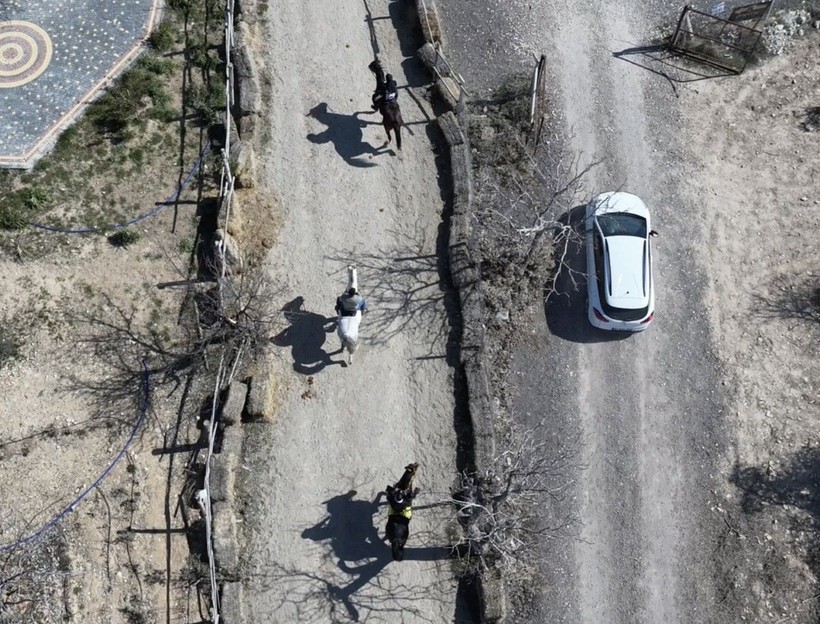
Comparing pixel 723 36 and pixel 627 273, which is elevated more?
pixel 723 36

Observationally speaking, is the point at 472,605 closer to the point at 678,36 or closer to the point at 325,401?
the point at 325,401

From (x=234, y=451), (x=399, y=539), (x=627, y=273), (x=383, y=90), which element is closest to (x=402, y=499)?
(x=399, y=539)

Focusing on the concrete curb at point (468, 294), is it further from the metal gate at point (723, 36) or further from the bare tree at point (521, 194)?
the metal gate at point (723, 36)

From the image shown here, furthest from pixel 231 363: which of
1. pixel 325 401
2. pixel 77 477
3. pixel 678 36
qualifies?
pixel 678 36

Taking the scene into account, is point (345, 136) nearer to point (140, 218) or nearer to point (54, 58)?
point (140, 218)

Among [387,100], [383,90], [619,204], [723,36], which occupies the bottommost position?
[619,204]

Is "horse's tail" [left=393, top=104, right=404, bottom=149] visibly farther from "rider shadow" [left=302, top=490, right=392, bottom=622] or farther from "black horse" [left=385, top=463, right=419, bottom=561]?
"rider shadow" [left=302, top=490, right=392, bottom=622]
